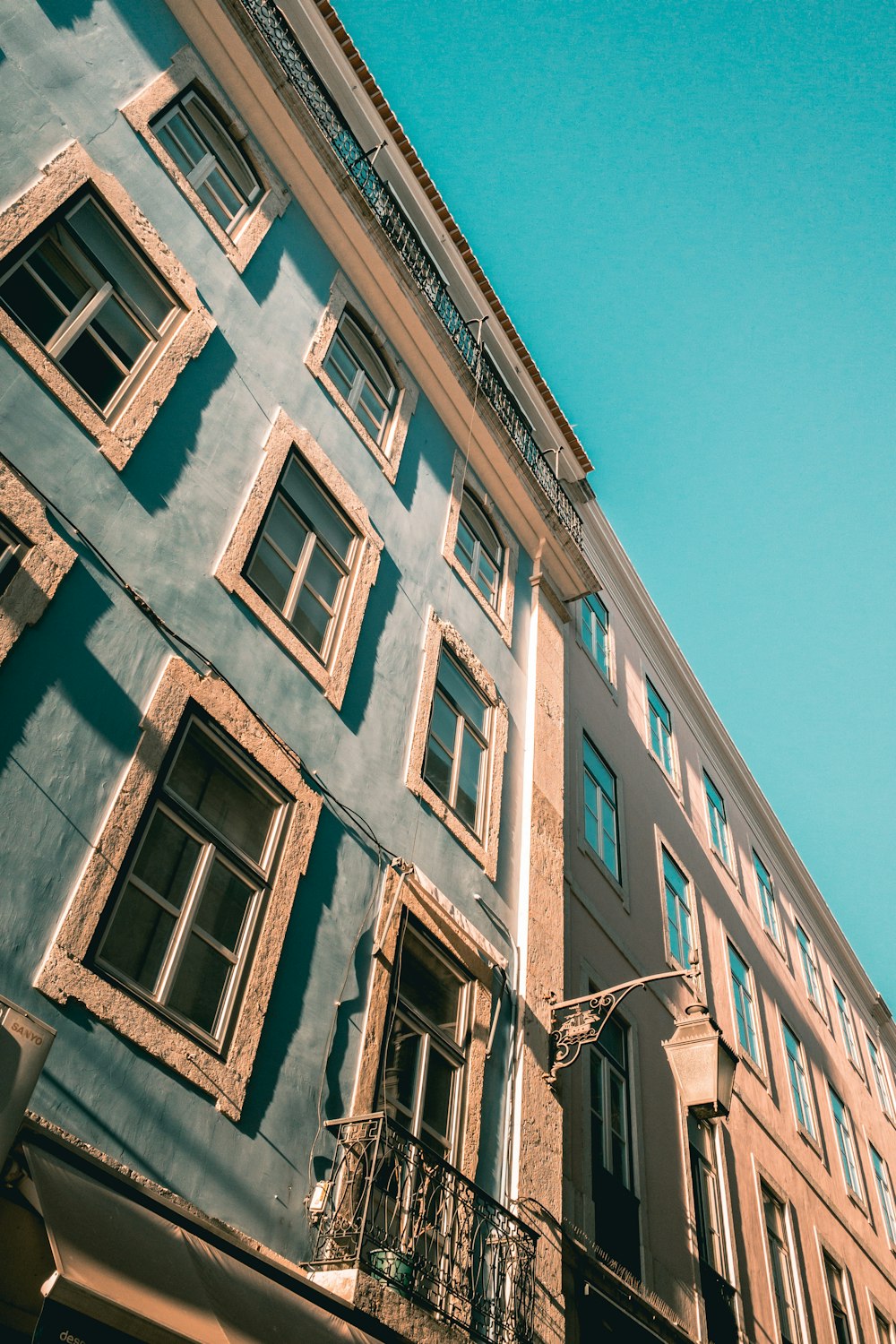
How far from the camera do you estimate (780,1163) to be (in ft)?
44.5

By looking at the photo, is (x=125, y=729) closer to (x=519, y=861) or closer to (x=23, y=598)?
(x=23, y=598)

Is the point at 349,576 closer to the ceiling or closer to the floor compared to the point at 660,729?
closer to the floor

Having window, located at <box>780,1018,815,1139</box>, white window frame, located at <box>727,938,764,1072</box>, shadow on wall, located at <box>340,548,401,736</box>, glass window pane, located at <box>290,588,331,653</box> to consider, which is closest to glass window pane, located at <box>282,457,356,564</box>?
shadow on wall, located at <box>340,548,401,736</box>

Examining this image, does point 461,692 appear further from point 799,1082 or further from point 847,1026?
point 847,1026

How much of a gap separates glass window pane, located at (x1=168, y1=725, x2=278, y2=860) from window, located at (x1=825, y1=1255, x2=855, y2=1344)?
1139 cm

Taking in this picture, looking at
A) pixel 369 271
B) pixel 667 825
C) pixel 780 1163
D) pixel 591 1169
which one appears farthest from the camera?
pixel 667 825

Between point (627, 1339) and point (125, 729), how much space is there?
615 centimetres

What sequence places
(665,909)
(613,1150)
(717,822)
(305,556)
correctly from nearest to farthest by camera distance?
1. (305,556)
2. (613,1150)
3. (665,909)
4. (717,822)

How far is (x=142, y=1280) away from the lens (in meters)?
4.09

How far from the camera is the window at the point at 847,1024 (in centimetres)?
2156

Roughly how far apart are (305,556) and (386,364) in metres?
3.29

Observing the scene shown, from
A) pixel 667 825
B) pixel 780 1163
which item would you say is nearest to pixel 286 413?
pixel 667 825

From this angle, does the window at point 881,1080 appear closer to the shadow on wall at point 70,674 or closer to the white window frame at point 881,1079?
the white window frame at point 881,1079

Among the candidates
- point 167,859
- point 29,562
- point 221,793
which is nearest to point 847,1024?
point 221,793
